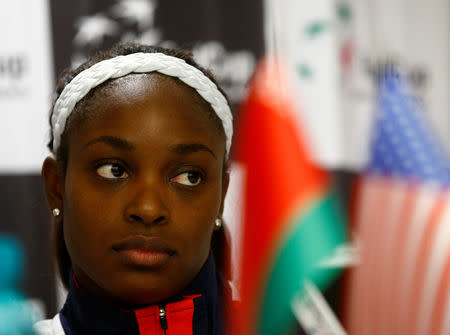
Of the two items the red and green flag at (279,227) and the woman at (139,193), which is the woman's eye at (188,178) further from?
the red and green flag at (279,227)

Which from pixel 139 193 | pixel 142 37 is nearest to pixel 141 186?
pixel 139 193

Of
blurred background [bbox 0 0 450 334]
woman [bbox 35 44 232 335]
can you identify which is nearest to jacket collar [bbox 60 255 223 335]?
woman [bbox 35 44 232 335]

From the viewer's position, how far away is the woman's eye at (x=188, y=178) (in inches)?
23.0

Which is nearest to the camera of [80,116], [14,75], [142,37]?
[80,116]

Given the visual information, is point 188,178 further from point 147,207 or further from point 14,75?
point 14,75

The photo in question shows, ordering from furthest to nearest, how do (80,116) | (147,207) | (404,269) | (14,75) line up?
1. (14,75)
2. (80,116)
3. (147,207)
4. (404,269)

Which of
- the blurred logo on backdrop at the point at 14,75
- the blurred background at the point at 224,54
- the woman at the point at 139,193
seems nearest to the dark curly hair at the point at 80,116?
the woman at the point at 139,193

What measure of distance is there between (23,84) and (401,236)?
2.10 meters

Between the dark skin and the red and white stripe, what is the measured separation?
22cm

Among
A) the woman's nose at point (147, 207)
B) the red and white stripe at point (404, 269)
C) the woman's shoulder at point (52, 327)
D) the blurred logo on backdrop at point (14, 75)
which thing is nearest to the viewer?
the red and white stripe at point (404, 269)

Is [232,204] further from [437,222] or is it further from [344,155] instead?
[344,155]

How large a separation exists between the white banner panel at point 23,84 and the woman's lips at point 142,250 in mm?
1821

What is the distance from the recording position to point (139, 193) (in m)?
0.54

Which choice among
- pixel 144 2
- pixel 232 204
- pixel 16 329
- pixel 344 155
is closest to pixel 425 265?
pixel 16 329
